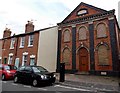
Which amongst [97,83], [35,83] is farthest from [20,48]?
[97,83]

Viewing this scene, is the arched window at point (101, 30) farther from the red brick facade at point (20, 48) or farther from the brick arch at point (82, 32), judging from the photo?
the red brick facade at point (20, 48)

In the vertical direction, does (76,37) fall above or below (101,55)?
above

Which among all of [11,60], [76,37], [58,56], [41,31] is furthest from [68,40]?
[11,60]

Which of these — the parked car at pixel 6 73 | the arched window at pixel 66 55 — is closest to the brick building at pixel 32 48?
the arched window at pixel 66 55

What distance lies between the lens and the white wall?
19.7 m

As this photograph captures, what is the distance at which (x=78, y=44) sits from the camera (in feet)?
59.3

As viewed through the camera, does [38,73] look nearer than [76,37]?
Yes

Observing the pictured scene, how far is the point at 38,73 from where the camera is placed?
1104 cm

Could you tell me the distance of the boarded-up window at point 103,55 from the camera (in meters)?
15.8

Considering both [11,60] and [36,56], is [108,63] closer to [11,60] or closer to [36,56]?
[36,56]

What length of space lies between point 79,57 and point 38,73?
7.97 m

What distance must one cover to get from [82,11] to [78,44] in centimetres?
452

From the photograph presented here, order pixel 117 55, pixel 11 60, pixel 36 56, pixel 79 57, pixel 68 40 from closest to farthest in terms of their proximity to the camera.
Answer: pixel 117 55 < pixel 79 57 < pixel 68 40 < pixel 36 56 < pixel 11 60

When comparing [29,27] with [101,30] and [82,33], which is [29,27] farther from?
[101,30]
